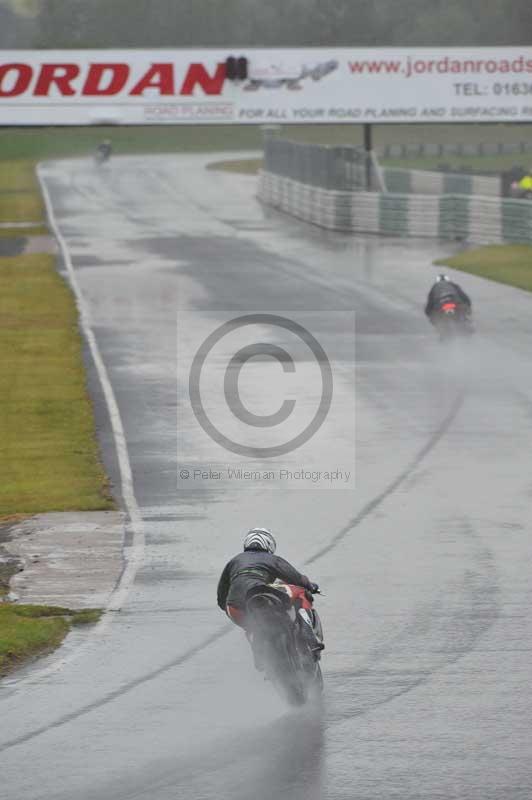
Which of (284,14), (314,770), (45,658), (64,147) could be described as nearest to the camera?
(314,770)

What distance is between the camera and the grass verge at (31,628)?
12438mm

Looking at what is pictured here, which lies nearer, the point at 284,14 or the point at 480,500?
the point at 480,500

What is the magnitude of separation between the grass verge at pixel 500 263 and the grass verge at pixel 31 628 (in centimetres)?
2575

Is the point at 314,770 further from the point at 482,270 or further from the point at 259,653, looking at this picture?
the point at 482,270

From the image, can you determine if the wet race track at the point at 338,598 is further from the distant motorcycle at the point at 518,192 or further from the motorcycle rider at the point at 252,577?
the distant motorcycle at the point at 518,192

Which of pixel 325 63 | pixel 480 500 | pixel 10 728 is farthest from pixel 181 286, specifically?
pixel 10 728

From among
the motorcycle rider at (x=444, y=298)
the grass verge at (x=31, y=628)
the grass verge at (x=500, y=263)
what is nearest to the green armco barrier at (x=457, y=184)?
the grass verge at (x=500, y=263)

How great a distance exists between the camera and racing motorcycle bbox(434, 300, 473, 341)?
29.5m

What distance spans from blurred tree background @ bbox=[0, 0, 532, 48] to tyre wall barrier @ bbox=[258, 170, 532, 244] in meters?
59.3

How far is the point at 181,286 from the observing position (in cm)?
3994

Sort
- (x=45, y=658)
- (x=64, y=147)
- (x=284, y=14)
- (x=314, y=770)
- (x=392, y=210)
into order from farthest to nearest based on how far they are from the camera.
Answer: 1. (x=284, y=14)
2. (x=64, y=147)
3. (x=392, y=210)
4. (x=45, y=658)
5. (x=314, y=770)

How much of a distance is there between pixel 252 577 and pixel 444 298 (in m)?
19.2

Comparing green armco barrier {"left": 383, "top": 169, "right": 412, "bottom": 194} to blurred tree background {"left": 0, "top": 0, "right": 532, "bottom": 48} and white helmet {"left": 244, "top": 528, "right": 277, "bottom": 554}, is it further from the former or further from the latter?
blurred tree background {"left": 0, "top": 0, "right": 532, "bottom": 48}

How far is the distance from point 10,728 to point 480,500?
28.1ft
